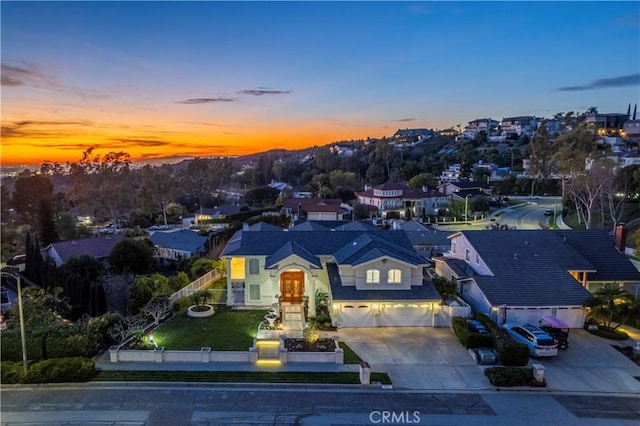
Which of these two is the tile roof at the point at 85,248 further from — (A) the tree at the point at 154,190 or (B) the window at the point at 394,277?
(B) the window at the point at 394,277

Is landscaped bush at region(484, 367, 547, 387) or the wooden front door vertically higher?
the wooden front door

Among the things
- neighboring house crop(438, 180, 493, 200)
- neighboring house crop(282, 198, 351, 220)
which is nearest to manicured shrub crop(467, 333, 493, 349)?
neighboring house crop(282, 198, 351, 220)

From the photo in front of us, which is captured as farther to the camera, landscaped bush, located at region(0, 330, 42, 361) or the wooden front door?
the wooden front door

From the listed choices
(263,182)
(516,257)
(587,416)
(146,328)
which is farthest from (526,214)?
(263,182)

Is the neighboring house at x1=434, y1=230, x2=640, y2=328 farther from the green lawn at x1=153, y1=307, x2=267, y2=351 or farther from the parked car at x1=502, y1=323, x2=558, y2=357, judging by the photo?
the green lawn at x1=153, y1=307, x2=267, y2=351

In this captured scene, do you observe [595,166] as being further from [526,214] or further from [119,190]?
[119,190]

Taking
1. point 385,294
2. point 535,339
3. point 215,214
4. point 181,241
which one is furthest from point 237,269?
point 215,214

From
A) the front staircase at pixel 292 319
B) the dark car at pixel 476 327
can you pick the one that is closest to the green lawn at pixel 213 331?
the front staircase at pixel 292 319
